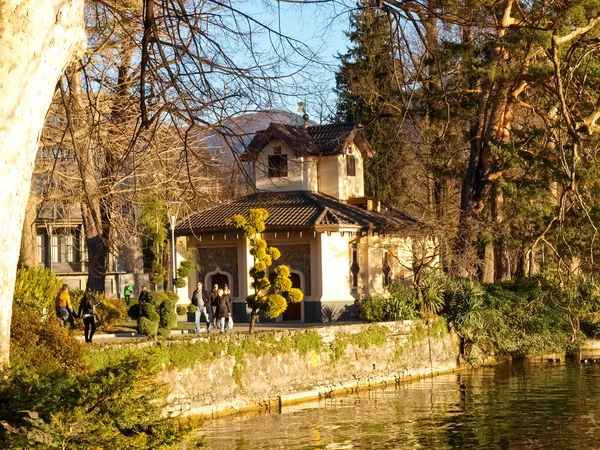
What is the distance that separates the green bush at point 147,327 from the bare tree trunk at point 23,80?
21868mm

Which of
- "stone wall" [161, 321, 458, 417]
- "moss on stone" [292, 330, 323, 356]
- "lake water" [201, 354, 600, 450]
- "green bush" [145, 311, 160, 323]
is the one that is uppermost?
"green bush" [145, 311, 160, 323]

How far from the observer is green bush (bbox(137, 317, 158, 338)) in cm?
3045

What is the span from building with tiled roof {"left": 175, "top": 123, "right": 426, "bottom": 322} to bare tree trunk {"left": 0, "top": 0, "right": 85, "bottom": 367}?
99.3ft

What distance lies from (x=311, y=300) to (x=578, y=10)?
22.0 metres

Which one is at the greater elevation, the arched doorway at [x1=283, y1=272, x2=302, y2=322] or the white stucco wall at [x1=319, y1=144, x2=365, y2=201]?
the white stucco wall at [x1=319, y1=144, x2=365, y2=201]

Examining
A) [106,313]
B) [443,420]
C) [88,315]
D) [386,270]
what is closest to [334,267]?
[386,270]

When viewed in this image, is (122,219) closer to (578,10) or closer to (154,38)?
(578,10)

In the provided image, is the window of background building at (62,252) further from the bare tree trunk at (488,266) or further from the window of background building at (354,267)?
the bare tree trunk at (488,266)

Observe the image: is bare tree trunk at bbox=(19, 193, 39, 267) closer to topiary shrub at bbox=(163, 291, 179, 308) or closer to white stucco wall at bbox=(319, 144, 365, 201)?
topiary shrub at bbox=(163, 291, 179, 308)

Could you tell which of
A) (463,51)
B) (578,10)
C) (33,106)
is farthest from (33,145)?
(463,51)

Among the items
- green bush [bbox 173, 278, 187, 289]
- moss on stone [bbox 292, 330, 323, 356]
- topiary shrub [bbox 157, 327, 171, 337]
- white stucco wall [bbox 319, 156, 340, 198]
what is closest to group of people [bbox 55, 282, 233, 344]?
topiary shrub [bbox 157, 327, 171, 337]

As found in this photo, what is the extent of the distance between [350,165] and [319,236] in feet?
19.2

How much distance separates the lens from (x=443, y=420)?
953 inches

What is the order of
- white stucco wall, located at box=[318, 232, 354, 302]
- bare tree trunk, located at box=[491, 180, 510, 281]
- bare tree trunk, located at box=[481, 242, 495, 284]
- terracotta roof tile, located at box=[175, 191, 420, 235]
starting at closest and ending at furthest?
bare tree trunk, located at box=[491, 180, 510, 281]
bare tree trunk, located at box=[481, 242, 495, 284]
terracotta roof tile, located at box=[175, 191, 420, 235]
white stucco wall, located at box=[318, 232, 354, 302]
